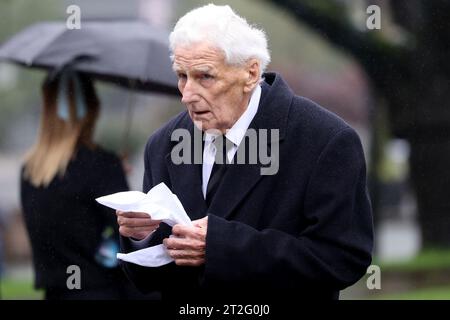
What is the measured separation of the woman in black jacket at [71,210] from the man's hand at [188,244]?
1424mm

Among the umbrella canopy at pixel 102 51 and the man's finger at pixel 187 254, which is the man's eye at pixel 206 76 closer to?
the man's finger at pixel 187 254

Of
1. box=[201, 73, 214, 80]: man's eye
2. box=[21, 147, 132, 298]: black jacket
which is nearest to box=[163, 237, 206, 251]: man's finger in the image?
box=[201, 73, 214, 80]: man's eye

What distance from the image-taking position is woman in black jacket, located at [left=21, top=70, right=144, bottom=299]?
4.51 meters

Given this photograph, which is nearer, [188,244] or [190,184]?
[188,244]

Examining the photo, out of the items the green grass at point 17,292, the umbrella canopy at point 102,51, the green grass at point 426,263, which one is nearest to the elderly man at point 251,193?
the umbrella canopy at point 102,51

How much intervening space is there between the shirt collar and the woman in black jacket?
4.48ft

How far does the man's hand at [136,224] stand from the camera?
10.5 ft

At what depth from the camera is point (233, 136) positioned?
3.19 meters

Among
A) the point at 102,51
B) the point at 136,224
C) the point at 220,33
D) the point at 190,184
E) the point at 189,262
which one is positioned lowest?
the point at 189,262

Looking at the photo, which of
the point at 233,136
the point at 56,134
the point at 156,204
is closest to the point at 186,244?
the point at 156,204

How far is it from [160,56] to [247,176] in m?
2.24

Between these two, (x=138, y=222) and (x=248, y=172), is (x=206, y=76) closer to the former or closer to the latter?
(x=248, y=172)

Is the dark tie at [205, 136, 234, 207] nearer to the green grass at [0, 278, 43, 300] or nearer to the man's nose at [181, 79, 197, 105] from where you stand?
the man's nose at [181, 79, 197, 105]

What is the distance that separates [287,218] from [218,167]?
0.90ft
